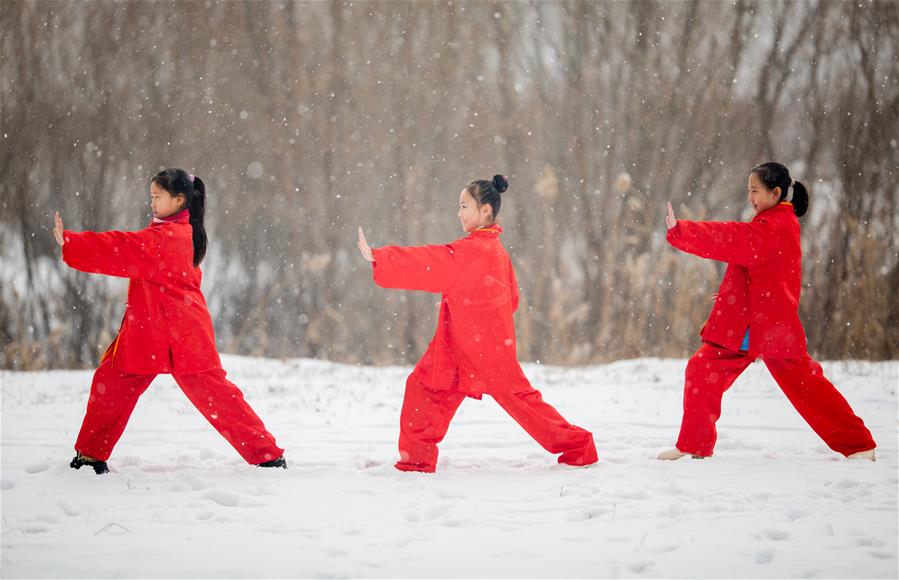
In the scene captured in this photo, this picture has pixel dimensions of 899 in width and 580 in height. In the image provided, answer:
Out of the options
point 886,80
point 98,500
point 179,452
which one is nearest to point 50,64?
point 179,452

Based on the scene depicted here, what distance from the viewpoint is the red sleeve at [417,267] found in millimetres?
3340

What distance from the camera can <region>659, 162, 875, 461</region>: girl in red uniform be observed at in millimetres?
3561

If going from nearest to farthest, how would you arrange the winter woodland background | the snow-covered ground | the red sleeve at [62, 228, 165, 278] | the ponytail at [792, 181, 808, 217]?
1. the snow-covered ground
2. the red sleeve at [62, 228, 165, 278]
3. the ponytail at [792, 181, 808, 217]
4. the winter woodland background

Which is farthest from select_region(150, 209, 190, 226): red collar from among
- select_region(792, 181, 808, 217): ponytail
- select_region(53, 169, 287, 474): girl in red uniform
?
select_region(792, 181, 808, 217): ponytail

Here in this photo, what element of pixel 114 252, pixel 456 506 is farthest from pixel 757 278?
pixel 114 252

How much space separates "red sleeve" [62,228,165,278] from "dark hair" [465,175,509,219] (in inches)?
51.5

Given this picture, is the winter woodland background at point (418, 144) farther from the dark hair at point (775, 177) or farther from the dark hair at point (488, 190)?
the dark hair at point (488, 190)

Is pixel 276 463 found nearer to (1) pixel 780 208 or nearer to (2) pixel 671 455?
(2) pixel 671 455

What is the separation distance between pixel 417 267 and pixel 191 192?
3.44 ft

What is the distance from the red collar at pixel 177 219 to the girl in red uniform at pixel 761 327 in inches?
80.3

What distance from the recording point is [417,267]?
11.0 feet

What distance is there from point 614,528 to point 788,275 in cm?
167

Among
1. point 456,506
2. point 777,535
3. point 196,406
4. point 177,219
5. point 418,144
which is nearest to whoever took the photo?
point 777,535

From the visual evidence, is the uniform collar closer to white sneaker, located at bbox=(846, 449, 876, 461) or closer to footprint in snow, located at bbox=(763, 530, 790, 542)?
white sneaker, located at bbox=(846, 449, 876, 461)
